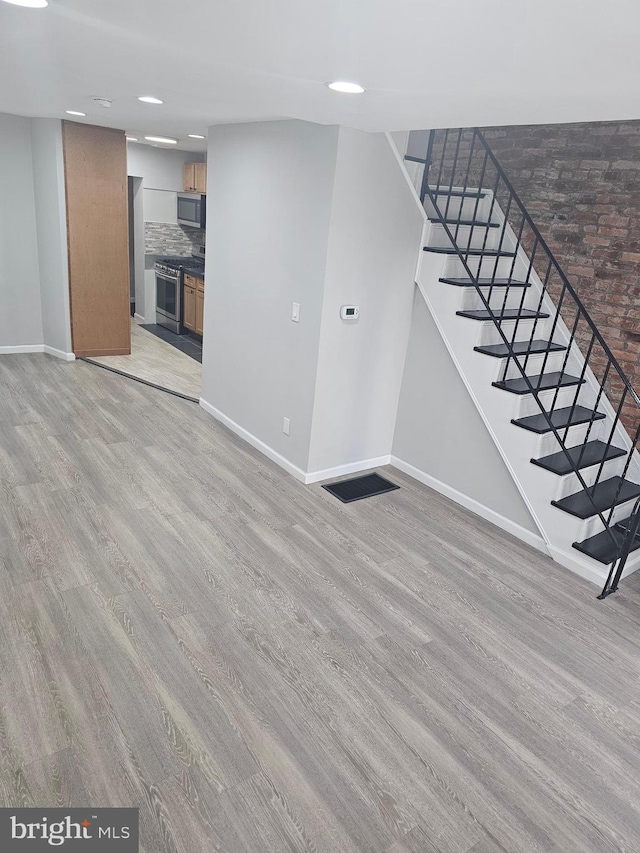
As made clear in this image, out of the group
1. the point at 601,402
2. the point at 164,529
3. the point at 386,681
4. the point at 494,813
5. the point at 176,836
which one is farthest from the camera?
the point at 601,402

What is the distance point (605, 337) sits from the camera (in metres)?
4.14

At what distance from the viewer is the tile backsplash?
8422mm

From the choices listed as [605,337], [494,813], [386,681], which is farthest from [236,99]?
[494,813]

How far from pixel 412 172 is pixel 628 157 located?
140cm

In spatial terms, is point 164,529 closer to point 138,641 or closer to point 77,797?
point 138,641

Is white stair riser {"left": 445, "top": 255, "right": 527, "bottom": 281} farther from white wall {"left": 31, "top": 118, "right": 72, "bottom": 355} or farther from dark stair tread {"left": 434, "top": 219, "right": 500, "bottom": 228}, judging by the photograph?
white wall {"left": 31, "top": 118, "right": 72, "bottom": 355}

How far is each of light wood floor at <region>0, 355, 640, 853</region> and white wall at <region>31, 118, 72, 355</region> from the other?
9.45 ft

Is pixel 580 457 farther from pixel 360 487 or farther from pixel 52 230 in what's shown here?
pixel 52 230

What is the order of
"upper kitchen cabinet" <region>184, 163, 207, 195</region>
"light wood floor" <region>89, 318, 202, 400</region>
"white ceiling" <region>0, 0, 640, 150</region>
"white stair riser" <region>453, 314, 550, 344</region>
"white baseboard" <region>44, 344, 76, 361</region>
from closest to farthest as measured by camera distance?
"white ceiling" <region>0, 0, 640, 150</region> → "white stair riser" <region>453, 314, 550, 344</region> → "light wood floor" <region>89, 318, 202, 400</region> → "white baseboard" <region>44, 344, 76, 361</region> → "upper kitchen cabinet" <region>184, 163, 207, 195</region>

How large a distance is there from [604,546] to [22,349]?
6.40 metres

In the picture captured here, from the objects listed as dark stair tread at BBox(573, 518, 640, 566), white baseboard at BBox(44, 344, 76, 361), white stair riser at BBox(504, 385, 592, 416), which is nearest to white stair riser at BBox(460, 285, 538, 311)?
white stair riser at BBox(504, 385, 592, 416)

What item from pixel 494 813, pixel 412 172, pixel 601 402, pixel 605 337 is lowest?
pixel 494 813

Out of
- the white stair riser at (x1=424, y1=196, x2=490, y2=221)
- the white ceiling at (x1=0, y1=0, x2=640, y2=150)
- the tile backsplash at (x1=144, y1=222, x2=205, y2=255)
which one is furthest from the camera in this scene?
the tile backsplash at (x1=144, y1=222, x2=205, y2=255)

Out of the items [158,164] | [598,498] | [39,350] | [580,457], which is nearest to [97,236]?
[39,350]
